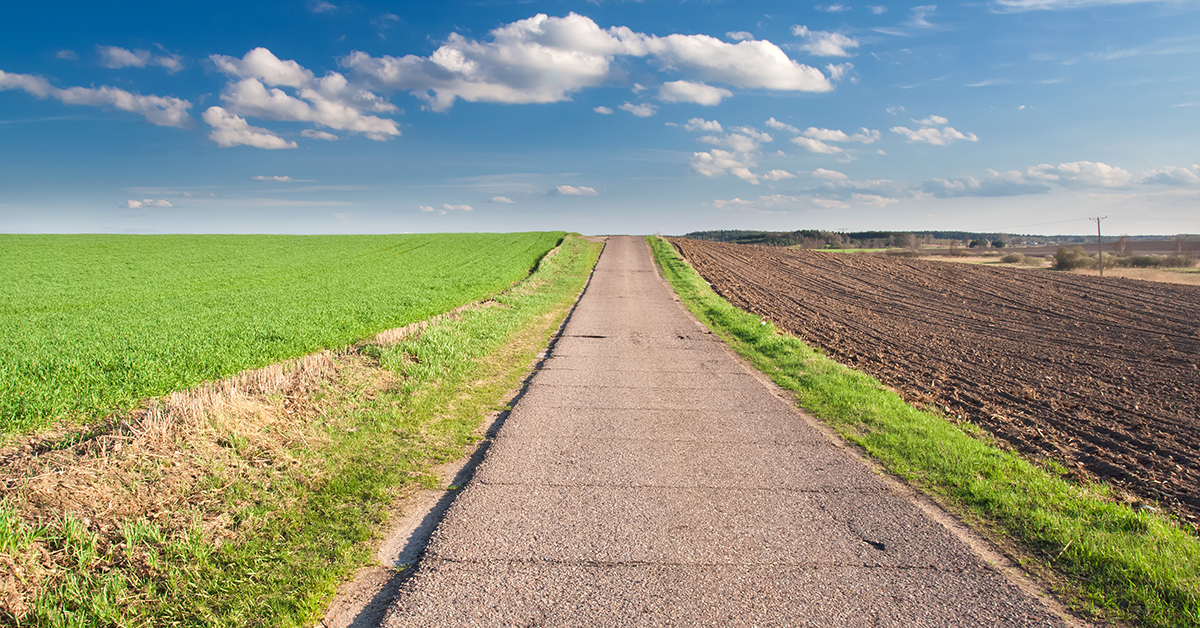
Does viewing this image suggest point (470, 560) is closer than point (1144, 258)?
Yes

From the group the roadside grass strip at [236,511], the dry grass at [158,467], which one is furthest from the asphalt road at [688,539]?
the dry grass at [158,467]

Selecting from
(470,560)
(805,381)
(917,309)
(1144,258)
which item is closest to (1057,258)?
(1144,258)

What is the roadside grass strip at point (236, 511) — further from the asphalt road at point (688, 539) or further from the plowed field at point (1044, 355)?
the plowed field at point (1044, 355)

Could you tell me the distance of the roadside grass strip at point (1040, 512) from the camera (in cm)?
376

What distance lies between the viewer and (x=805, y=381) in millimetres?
9805

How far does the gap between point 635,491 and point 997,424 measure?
227 inches

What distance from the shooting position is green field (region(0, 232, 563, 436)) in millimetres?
8203

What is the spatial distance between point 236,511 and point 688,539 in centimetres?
363

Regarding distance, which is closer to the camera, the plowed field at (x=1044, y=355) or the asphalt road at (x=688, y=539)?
the asphalt road at (x=688, y=539)

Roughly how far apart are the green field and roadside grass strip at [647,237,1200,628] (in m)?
9.55

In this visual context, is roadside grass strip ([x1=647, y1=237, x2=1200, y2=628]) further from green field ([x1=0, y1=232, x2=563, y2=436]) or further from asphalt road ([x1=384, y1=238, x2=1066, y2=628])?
green field ([x1=0, y1=232, x2=563, y2=436])

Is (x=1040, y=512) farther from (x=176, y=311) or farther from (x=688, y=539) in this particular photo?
(x=176, y=311)

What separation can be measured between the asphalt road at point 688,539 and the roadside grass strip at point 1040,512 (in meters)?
0.47

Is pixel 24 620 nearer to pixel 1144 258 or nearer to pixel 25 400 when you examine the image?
pixel 25 400
